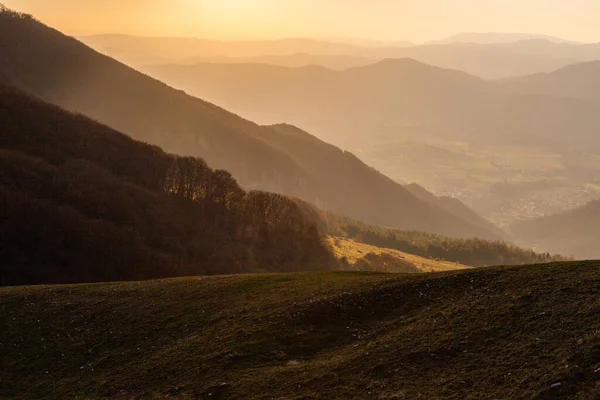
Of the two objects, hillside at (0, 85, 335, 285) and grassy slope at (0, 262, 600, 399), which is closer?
grassy slope at (0, 262, 600, 399)

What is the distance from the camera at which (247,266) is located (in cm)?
10400

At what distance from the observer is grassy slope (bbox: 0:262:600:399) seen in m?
22.4

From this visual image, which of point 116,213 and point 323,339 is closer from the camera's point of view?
point 323,339

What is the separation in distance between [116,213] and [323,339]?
263 ft

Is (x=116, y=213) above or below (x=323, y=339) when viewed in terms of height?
above

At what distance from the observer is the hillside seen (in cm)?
7994

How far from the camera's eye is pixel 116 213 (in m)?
101

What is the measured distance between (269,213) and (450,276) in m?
96.9

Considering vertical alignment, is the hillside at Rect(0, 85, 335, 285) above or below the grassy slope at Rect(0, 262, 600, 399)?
above

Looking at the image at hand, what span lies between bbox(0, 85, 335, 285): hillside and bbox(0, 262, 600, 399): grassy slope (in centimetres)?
3475

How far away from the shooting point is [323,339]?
105 ft

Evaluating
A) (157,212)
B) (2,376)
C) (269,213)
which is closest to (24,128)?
(157,212)

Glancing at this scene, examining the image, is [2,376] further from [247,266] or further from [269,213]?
[269,213]

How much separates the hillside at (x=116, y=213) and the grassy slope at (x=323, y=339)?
34754 mm
